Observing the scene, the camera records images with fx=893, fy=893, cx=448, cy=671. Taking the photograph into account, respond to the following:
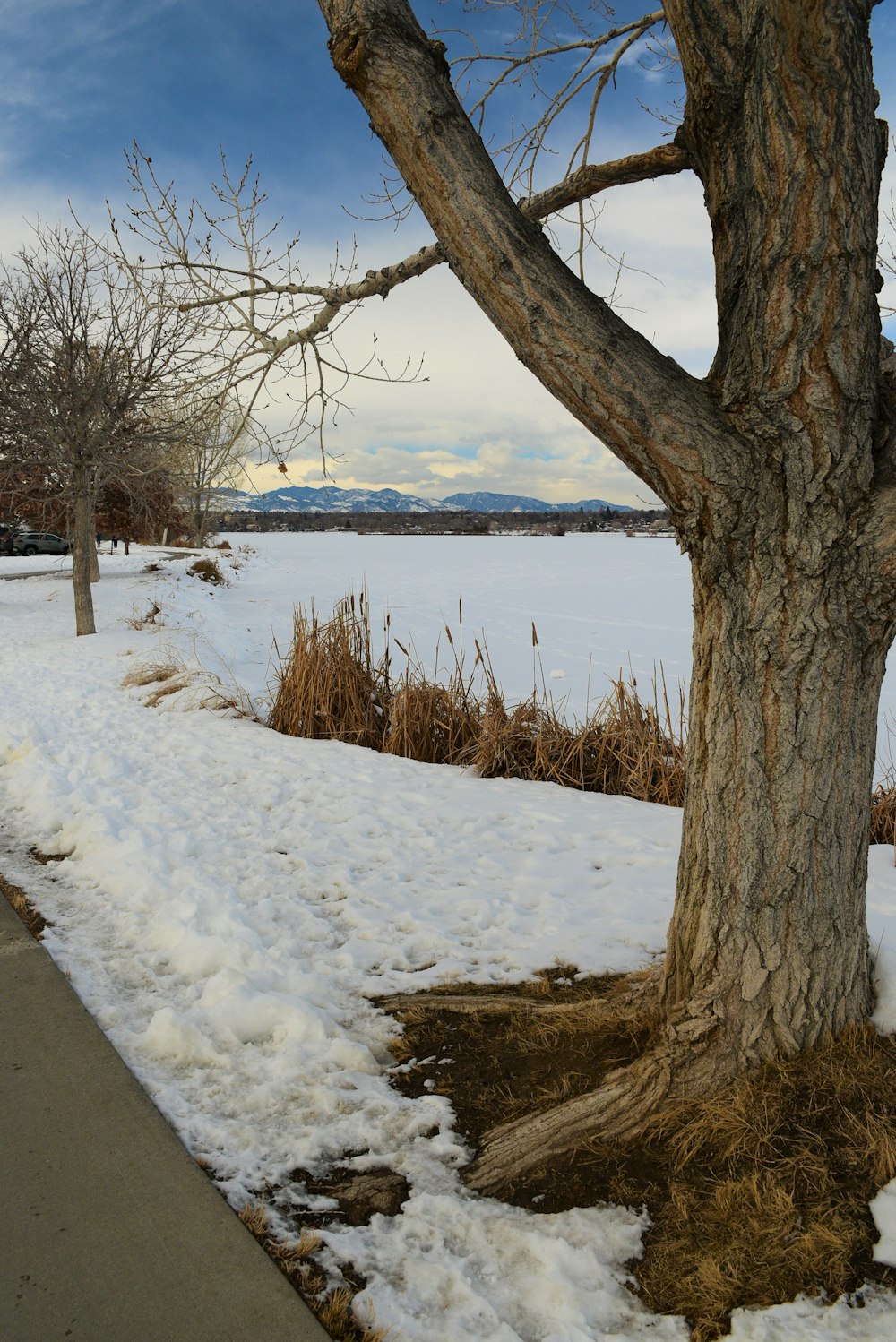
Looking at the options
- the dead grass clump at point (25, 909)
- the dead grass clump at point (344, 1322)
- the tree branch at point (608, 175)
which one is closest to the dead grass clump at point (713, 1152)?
the dead grass clump at point (344, 1322)

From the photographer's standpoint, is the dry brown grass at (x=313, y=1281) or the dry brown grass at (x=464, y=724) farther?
the dry brown grass at (x=464, y=724)

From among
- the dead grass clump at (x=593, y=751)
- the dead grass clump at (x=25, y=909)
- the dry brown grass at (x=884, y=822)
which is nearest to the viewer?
the dead grass clump at (x=25, y=909)

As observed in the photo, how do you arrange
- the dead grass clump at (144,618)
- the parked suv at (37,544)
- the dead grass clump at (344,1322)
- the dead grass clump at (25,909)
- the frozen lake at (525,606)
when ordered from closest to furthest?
the dead grass clump at (344,1322) → the dead grass clump at (25,909) → the frozen lake at (525,606) → the dead grass clump at (144,618) → the parked suv at (37,544)

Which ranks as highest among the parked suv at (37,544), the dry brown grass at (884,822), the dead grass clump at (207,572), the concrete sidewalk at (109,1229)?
the parked suv at (37,544)

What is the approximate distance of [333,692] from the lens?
7477 millimetres

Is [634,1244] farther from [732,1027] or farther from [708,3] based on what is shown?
[708,3]

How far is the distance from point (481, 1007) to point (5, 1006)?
1.74 meters

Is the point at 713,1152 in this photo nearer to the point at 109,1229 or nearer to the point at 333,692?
the point at 109,1229

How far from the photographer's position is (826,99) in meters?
2.26

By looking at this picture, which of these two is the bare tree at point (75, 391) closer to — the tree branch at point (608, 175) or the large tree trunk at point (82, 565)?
the large tree trunk at point (82, 565)

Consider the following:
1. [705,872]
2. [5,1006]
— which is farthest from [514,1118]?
[5,1006]

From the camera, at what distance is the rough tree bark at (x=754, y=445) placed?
2318 mm

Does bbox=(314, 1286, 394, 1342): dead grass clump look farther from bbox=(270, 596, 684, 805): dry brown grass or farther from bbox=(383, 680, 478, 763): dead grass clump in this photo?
bbox=(383, 680, 478, 763): dead grass clump

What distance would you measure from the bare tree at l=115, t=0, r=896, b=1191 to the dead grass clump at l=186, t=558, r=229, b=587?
21.7 meters
